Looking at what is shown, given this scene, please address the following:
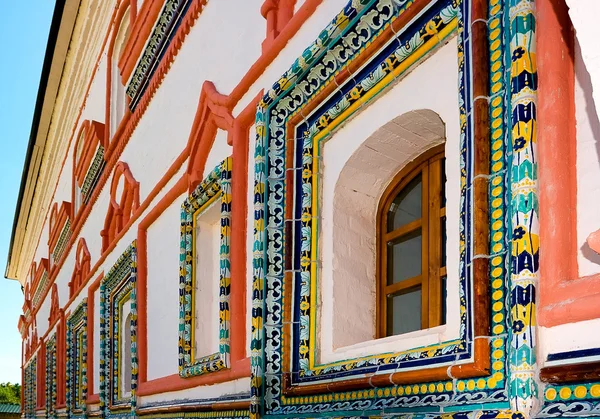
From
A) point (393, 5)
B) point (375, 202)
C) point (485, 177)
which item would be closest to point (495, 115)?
point (485, 177)

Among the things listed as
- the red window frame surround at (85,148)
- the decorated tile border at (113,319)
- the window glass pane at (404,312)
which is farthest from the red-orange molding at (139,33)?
the window glass pane at (404,312)

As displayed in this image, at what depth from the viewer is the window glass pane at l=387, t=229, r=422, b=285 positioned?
259 cm

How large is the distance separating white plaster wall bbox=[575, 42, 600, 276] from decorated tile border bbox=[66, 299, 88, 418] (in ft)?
22.9

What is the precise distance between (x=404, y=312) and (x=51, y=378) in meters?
10.2

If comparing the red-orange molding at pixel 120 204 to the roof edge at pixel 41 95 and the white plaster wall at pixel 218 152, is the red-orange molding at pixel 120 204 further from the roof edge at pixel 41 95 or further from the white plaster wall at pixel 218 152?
the roof edge at pixel 41 95

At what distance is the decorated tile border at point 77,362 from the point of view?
8.07 metres

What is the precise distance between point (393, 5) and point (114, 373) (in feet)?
15.5

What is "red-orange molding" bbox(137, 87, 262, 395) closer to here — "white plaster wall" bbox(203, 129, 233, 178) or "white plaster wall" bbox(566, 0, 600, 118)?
"white plaster wall" bbox(203, 129, 233, 178)

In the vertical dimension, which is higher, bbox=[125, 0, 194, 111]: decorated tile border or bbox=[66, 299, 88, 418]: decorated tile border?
bbox=[125, 0, 194, 111]: decorated tile border

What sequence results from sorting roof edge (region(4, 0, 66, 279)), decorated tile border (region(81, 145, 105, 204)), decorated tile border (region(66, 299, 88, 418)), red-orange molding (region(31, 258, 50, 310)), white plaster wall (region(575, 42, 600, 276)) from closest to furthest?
white plaster wall (region(575, 42, 600, 276)) < decorated tile border (region(81, 145, 105, 204)) < decorated tile border (region(66, 299, 88, 418)) < roof edge (region(4, 0, 66, 279)) < red-orange molding (region(31, 258, 50, 310))

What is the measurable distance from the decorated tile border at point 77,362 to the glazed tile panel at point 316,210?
552 cm

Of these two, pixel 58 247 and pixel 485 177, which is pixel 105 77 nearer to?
pixel 58 247

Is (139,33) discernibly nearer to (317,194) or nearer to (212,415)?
(212,415)

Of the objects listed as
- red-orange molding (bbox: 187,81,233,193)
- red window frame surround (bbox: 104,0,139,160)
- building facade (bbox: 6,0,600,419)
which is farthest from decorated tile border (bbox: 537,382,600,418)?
red window frame surround (bbox: 104,0,139,160)
